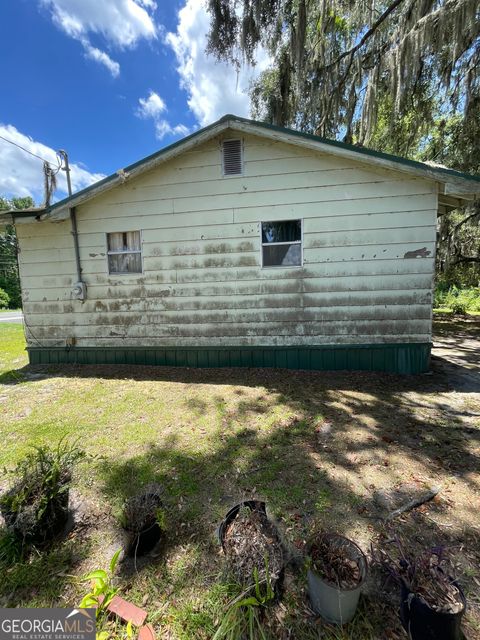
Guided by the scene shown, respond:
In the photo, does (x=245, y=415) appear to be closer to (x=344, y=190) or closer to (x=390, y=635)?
(x=390, y=635)

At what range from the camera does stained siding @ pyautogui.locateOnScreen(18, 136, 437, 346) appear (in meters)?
5.36

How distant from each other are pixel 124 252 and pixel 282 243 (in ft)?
10.9

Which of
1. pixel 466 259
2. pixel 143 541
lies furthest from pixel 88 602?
pixel 466 259

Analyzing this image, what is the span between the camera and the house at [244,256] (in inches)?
210

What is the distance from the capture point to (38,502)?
1978 millimetres

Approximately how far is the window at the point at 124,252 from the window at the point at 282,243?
2.67 metres

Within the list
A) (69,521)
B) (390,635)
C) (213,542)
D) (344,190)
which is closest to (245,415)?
(213,542)

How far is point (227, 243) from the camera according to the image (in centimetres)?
581

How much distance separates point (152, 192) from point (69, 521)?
561 centimetres

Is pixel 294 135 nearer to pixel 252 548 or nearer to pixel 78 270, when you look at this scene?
pixel 78 270

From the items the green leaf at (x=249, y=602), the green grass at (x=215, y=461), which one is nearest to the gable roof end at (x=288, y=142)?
the green grass at (x=215, y=461)

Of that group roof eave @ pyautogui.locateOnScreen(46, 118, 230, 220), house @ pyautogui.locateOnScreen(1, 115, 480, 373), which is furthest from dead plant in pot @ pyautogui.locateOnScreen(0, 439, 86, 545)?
roof eave @ pyautogui.locateOnScreen(46, 118, 230, 220)

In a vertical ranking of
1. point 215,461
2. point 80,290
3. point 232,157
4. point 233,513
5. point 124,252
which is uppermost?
point 232,157

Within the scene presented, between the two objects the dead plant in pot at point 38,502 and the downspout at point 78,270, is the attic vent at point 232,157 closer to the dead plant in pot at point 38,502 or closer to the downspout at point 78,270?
the downspout at point 78,270
